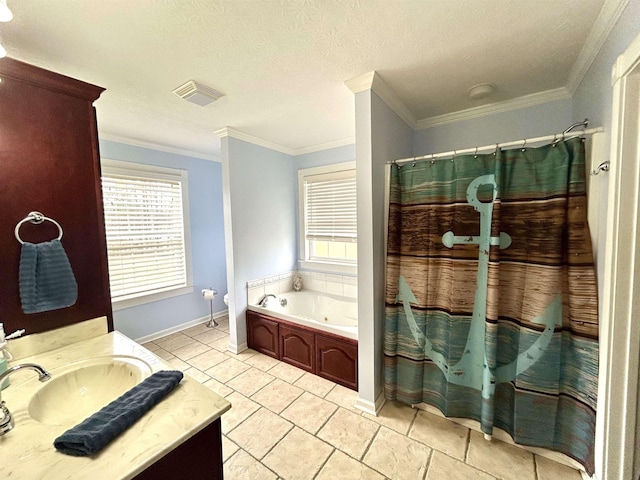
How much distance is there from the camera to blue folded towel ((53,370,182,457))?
0.73 metres

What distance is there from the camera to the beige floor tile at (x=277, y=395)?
2.09 meters

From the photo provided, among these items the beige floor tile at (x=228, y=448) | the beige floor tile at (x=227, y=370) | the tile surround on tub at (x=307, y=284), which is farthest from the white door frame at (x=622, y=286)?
the beige floor tile at (x=227, y=370)

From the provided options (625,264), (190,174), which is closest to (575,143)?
(625,264)

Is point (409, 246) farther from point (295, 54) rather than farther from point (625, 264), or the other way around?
point (295, 54)

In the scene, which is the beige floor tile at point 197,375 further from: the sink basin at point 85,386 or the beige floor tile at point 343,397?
the sink basin at point 85,386

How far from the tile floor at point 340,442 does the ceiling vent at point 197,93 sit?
7.99ft

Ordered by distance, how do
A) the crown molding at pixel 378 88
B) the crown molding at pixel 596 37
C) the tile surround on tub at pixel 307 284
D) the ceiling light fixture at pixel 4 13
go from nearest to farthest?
the ceiling light fixture at pixel 4 13, the crown molding at pixel 596 37, the crown molding at pixel 378 88, the tile surround on tub at pixel 307 284

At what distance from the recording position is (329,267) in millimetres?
3521

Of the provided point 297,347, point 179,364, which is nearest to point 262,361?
point 297,347

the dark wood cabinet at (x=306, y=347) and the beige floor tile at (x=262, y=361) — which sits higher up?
the dark wood cabinet at (x=306, y=347)

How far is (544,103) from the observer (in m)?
2.08

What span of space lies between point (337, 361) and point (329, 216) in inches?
71.3

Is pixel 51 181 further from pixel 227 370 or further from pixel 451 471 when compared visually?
pixel 451 471

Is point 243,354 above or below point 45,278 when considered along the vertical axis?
below
